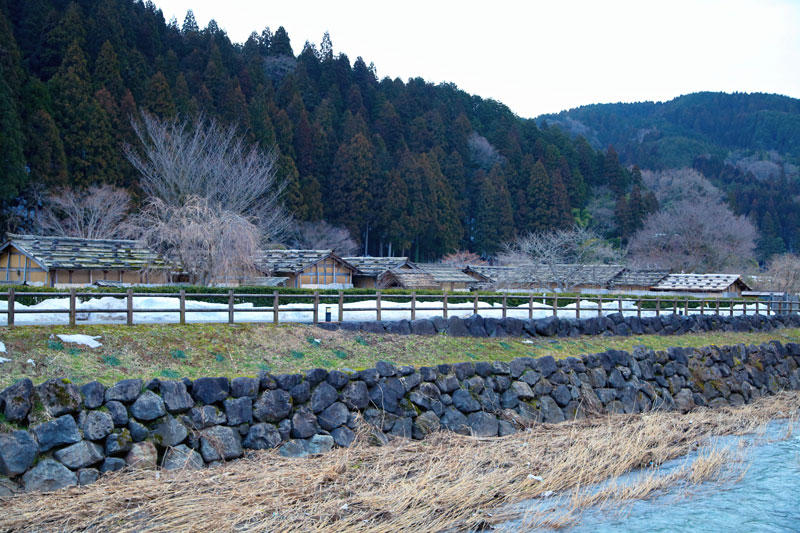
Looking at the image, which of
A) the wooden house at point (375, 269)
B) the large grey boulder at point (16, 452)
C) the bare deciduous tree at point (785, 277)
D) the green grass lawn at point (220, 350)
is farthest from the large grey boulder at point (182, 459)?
the bare deciduous tree at point (785, 277)

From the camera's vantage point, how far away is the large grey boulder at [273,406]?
398 inches

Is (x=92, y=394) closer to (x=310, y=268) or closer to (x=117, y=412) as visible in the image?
(x=117, y=412)

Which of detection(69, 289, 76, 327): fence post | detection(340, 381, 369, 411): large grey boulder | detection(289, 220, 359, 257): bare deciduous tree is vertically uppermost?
detection(289, 220, 359, 257): bare deciduous tree

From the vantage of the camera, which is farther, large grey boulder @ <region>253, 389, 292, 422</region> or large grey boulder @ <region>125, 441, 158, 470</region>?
large grey boulder @ <region>253, 389, 292, 422</region>

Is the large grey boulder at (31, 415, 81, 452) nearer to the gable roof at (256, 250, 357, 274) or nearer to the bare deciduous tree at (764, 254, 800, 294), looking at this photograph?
the gable roof at (256, 250, 357, 274)

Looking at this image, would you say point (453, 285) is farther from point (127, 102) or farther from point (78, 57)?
point (78, 57)

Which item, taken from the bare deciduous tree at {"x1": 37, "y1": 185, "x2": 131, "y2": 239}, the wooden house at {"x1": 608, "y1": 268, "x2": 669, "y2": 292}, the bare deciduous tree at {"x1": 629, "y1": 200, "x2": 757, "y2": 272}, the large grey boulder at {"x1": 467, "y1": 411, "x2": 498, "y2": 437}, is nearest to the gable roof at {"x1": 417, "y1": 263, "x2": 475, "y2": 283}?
the wooden house at {"x1": 608, "y1": 268, "x2": 669, "y2": 292}

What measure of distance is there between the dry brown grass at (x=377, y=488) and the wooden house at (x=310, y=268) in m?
24.6

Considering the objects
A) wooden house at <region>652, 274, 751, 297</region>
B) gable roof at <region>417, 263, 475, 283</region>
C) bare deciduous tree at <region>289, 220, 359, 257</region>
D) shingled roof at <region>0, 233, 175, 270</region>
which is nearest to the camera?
shingled roof at <region>0, 233, 175, 270</region>

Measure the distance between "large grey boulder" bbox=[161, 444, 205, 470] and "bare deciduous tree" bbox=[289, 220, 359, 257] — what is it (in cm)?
4056

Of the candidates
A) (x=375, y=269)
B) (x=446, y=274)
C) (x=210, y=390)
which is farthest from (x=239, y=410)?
(x=446, y=274)

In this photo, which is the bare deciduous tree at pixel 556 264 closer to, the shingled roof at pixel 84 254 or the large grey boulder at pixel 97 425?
the shingled roof at pixel 84 254

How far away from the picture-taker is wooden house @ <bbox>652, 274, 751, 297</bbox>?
39219 millimetres

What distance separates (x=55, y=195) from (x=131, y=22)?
2807 cm
